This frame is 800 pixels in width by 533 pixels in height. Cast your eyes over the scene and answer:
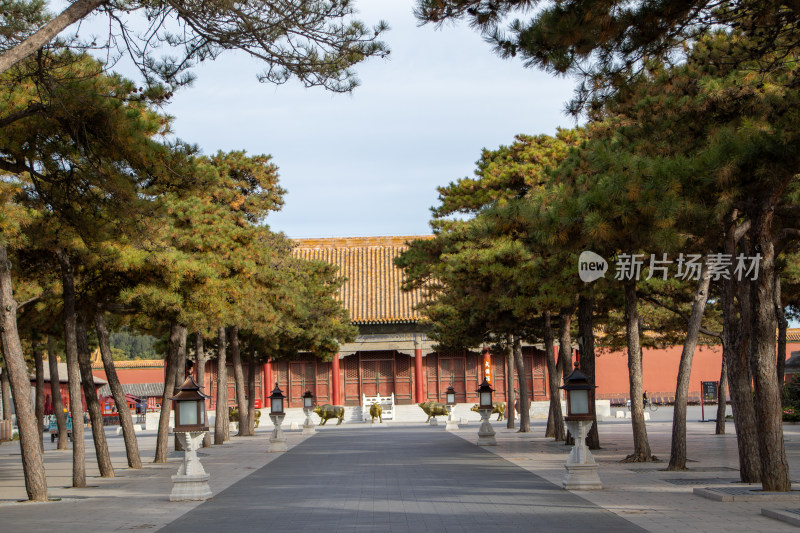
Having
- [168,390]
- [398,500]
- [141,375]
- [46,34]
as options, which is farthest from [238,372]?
[141,375]

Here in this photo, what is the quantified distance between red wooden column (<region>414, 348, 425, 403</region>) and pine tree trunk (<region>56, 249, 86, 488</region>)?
97.1 feet

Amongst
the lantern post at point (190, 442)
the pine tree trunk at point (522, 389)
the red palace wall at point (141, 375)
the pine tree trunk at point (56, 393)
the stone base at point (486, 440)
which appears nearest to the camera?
the lantern post at point (190, 442)

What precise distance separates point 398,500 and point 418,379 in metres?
32.8

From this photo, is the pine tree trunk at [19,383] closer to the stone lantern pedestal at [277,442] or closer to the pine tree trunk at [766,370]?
the pine tree trunk at [766,370]

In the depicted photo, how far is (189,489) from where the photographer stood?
42.5 ft

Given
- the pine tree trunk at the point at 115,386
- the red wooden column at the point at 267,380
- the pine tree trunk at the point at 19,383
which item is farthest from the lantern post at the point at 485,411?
the red wooden column at the point at 267,380

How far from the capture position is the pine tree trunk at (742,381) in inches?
495

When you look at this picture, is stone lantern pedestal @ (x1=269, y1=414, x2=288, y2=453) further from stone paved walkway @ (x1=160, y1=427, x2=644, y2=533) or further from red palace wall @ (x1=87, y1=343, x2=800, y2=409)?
red palace wall @ (x1=87, y1=343, x2=800, y2=409)

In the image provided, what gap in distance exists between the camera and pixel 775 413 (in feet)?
36.9

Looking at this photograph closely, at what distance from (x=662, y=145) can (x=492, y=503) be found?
17.7 ft

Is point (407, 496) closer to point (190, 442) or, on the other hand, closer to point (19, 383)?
point (190, 442)

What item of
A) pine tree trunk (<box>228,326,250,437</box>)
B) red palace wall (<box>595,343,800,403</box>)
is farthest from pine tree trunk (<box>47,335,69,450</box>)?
red palace wall (<box>595,343,800,403</box>)

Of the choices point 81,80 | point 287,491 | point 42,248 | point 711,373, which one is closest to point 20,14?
point 81,80

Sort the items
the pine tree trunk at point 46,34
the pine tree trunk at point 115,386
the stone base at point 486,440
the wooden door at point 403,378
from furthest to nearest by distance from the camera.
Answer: the wooden door at point 403,378
the stone base at point 486,440
the pine tree trunk at point 115,386
the pine tree trunk at point 46,34
